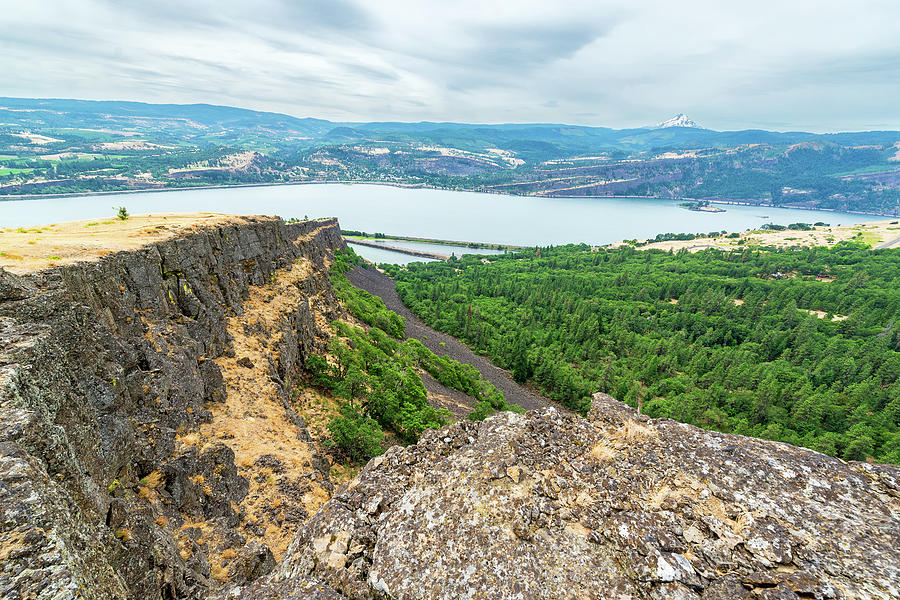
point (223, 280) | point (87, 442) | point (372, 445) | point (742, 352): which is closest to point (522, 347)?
point (742, 352)

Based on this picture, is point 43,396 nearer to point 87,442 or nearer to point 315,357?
point 87,442

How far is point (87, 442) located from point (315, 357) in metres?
19.6

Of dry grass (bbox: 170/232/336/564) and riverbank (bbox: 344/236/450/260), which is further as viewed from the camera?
riverbank (bbox: 344/236/450/260)

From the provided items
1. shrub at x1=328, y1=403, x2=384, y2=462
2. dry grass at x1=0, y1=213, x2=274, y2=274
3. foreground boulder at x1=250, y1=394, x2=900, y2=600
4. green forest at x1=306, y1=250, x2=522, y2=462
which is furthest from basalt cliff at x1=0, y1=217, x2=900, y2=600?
green forest at x1=306, y1=250, x2=522, y2=462

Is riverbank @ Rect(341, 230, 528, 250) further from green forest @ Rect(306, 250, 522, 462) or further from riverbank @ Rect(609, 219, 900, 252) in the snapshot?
green forest @ Rect(306, 250, 522, 462)

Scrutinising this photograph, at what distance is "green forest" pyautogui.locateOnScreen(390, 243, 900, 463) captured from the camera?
4247 cm

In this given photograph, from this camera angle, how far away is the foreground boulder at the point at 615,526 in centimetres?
810

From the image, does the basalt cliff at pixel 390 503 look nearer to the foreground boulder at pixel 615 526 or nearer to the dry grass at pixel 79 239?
the foreground boulder at pixel 615 526

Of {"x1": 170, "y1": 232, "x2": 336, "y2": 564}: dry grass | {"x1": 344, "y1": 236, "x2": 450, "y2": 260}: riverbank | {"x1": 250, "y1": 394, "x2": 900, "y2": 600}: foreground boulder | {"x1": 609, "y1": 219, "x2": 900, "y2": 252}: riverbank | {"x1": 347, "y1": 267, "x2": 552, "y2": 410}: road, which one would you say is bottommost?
{"x1": 347, "y1": 267, "x2": 552, "y2": 410}: road

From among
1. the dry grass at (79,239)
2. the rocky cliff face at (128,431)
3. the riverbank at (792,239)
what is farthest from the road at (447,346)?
the riverbank at (792,239)

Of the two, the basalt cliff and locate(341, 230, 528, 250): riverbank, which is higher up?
the basalt cliff

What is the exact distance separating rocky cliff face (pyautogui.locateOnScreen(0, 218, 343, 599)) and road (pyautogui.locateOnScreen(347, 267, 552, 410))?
27.0 m

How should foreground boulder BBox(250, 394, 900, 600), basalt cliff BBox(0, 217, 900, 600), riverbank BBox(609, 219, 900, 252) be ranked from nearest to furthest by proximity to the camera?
basalt cliff BBox(0, 217, 900, 600)
foreground boulder BBox(250, 394, 900, 600)
riverbank BBox(609, 219, 900, 252)

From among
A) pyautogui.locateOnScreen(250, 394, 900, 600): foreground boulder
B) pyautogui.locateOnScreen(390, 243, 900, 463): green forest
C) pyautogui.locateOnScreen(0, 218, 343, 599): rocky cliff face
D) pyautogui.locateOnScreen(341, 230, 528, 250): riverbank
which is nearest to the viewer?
pyautogui.locateOnScreen(0, 218, 343, 599): rocky cliff face
